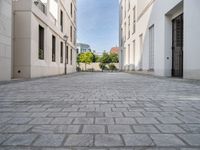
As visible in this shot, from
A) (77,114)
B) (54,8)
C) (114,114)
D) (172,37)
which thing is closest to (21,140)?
(77,114)

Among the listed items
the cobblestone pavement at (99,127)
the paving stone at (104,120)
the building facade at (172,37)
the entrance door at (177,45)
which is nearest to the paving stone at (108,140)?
the cobblestone pavement at (99,127)

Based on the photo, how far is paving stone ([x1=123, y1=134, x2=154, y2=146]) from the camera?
2368mm

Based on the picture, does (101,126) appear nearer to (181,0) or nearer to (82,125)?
(82,125)

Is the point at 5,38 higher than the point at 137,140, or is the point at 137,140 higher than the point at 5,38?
the point at 5,38

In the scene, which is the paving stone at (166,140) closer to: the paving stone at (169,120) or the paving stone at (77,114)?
the paving stone at (169,120)

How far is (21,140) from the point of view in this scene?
8.07 ft

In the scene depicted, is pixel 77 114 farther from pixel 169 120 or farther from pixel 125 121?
pixel 169 120

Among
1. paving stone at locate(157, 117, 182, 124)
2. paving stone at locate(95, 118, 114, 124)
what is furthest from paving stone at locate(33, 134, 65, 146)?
paving stone at locate(157, 117, 182, 124)

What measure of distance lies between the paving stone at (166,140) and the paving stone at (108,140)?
372mm

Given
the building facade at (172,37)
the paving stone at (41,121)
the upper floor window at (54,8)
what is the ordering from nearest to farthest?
the paving stone at (41,121) → the building facade at (172,37) → the upper floor window at (54,8)

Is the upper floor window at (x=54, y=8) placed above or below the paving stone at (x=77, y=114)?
above

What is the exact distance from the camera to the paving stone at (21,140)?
2371mm

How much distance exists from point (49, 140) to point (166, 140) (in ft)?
3.92

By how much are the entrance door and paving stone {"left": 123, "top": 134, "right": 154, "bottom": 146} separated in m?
12.5
